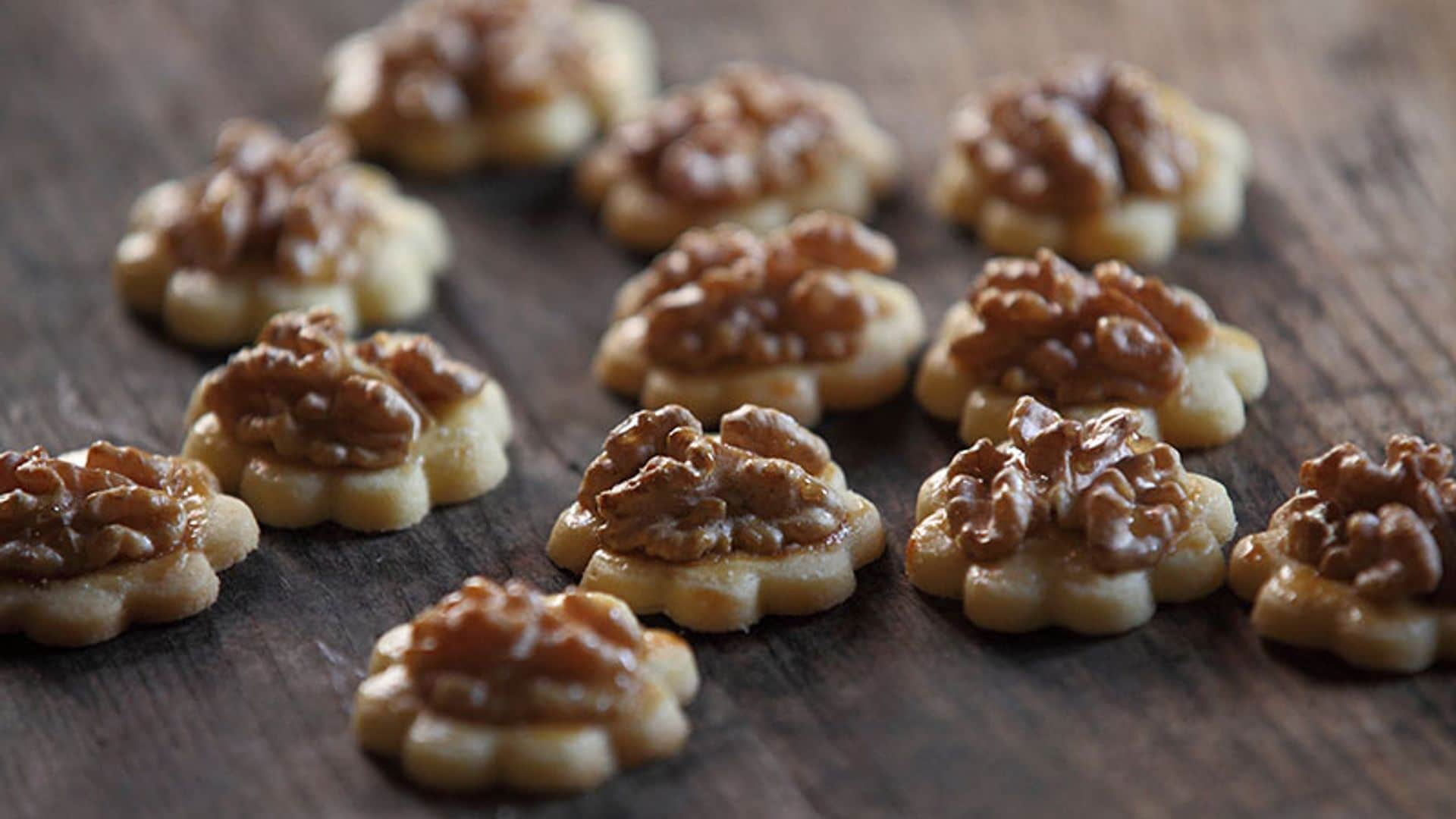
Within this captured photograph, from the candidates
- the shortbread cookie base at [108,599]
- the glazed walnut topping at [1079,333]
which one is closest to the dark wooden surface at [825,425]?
the shortbread cookie base at [108,599]

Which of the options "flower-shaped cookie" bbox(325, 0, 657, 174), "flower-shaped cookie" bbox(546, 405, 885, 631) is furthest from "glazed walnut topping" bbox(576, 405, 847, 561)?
"flower-shaped cookie" bbox(325, 0, 657, 174)

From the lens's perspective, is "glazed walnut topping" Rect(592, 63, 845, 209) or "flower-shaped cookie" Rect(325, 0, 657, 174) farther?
"flower-shaped cookie" Rect(325, 0, 657, 174)

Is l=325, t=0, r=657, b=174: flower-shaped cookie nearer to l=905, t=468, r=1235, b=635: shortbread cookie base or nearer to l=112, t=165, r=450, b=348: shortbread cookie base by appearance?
l=112, t=165, r=450, b=348: shortbread cookie base

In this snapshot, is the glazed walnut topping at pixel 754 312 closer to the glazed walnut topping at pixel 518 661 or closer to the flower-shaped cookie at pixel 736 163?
the flower-shaped cookie at pixel 736 163

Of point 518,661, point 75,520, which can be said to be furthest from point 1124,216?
point 75,520

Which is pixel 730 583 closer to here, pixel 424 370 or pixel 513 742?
pixel 513 742
